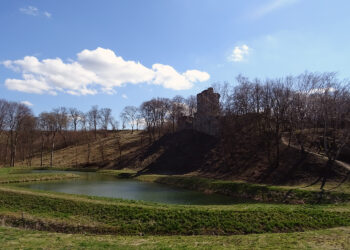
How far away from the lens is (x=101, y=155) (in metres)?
88.4

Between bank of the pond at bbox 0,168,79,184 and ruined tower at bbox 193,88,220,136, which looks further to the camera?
ruined tower at bbox 193,88,220,136

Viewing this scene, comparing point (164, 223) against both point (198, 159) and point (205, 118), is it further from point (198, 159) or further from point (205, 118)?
point (205, 118)

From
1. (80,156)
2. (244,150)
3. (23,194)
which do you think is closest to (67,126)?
(80,156)

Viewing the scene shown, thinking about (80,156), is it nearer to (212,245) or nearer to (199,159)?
(199,159)

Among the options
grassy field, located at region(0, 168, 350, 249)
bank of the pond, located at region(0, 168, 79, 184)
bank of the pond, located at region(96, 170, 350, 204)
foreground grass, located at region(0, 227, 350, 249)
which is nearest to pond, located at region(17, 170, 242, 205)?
bank of the pond, located at region(96, 170, 350, 204)

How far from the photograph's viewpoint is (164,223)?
729 inches

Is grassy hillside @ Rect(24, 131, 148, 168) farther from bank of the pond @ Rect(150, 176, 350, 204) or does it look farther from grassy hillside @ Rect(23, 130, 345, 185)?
bank of the pond @ Rect(150, 176, 350, 204)

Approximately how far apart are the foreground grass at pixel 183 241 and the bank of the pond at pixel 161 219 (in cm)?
228

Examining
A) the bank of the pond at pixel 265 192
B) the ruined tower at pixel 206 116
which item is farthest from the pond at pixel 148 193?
the ruined tower at pixel 206 116

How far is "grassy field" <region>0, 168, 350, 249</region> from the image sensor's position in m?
14.2

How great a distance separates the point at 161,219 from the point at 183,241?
454 cm

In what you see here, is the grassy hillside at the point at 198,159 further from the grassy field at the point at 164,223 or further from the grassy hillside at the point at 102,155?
the grassy field at the point at 164,223

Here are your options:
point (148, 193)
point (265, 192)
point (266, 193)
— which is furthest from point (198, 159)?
point (266, 193)

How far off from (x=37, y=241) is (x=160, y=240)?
6643mm
